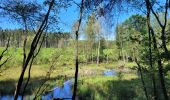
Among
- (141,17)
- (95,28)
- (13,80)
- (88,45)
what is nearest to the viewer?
(141,17)

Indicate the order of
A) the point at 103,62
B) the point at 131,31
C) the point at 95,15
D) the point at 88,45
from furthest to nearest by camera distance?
the point at 103,62 < the point at 88,45 < the point at 131,31 < the point at 95,15

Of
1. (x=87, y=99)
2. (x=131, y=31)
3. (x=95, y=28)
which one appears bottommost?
(x=87, y=99)

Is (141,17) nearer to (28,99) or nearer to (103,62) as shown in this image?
(28,99)

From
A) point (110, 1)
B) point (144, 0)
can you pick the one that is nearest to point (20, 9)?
point (110, 1)

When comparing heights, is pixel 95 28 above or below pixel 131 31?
above

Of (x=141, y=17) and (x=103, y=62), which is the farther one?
(x=103, y=62)

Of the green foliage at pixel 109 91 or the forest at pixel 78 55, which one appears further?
the green foliage at pixel 109 91

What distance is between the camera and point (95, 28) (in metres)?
96.8

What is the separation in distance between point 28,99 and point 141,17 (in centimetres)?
2142

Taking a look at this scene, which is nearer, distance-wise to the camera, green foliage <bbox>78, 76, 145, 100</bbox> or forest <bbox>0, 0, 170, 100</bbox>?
forest <bbox>0, 0, 170, 100</bbox>

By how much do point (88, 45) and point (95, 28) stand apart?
29.6 feet

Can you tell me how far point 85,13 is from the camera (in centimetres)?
2128

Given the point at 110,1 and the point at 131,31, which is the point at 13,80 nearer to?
the point at 131,31

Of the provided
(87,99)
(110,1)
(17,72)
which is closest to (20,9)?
(110,1)
